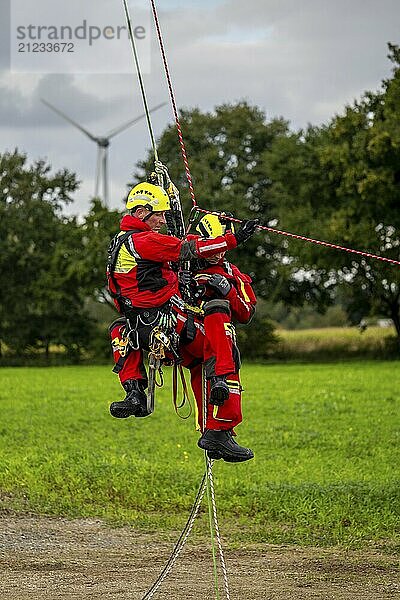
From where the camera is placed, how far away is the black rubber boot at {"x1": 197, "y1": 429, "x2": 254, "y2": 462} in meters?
7.95

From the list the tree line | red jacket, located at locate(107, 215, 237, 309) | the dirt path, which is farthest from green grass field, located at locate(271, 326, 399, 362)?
red jacket, located at locate(107, 215, 237, 309)

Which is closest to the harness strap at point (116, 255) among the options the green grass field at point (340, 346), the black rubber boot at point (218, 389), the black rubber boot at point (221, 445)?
the black rubber boot at point (218, 389)

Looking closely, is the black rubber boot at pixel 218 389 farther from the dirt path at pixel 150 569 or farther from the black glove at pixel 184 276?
the dirt path at pixel 150 569

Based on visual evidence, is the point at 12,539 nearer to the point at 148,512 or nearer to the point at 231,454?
the point at 148,512

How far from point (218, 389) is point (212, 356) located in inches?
10.4

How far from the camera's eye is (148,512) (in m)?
14.2

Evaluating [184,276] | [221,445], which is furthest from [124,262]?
[221,445]

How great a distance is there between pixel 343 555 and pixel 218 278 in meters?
5.06

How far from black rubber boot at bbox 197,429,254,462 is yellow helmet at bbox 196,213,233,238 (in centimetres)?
139

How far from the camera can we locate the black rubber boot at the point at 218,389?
7758mm

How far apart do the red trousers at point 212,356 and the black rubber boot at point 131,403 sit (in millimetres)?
67

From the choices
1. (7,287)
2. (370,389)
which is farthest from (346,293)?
(370,389)

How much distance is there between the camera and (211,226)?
8.16 m

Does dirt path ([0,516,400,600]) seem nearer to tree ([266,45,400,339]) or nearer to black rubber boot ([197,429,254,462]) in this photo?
black rubber boot ([197,429,254,462])
